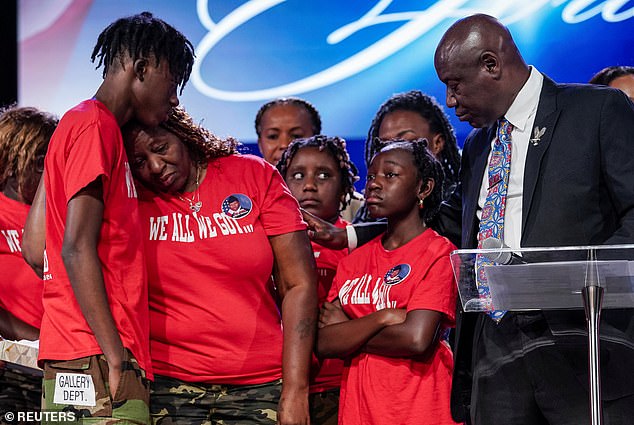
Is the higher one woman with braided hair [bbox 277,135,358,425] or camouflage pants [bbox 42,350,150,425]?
woman with braided hair [bbox 277,135,358,425]

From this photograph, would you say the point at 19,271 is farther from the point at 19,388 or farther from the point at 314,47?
the point at 314,47

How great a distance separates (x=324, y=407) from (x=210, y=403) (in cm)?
51

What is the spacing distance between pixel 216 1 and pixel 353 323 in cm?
322

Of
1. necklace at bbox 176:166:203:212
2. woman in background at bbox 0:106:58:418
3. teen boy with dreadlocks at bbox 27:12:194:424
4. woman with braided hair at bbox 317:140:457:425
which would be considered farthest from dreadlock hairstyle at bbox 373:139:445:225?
woman in background at bbox 0:106:58:418

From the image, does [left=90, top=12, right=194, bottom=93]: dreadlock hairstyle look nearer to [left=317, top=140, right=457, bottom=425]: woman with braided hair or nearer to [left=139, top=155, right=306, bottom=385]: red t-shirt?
[left=139, top=155, right=306, bottom=385]: red t-shirt

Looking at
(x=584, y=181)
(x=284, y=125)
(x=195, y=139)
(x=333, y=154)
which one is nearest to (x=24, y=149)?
(x=195, y=139)

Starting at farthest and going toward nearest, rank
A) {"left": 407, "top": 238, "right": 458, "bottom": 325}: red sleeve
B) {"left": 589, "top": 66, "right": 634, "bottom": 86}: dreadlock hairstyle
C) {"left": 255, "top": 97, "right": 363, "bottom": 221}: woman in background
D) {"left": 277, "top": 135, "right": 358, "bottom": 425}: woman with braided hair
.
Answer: {"left": 255, "top": 97, "right": 363, "bottom": 221}: woman in background < {"left": 589, "top": 66, "right": 634, "bottom": 86}: dreadlock hairstyle < {"left": 277, "top": 135, "right": 358, "bottom": 425}: woman with braided hair < {"left": 407, "top": 238, "right": 458, "bottom": 325}: red sleeve

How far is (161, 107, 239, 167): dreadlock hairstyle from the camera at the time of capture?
9.30 feet

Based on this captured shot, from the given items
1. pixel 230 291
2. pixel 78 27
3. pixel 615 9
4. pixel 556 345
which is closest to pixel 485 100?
pixel 556 345

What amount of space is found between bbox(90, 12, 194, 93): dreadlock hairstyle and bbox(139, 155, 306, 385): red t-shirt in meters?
0.43

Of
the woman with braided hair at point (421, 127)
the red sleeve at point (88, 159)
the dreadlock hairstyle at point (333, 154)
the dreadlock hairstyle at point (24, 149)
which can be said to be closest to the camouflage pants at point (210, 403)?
the red sleeve at point (88, 159)

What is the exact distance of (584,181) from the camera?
103 inches

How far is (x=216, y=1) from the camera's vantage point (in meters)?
5.55

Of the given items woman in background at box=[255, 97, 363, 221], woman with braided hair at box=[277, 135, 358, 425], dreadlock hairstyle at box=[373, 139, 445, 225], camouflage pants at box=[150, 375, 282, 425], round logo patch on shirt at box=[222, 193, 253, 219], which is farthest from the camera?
woman in background at box=[255, 97, 363, 221]
